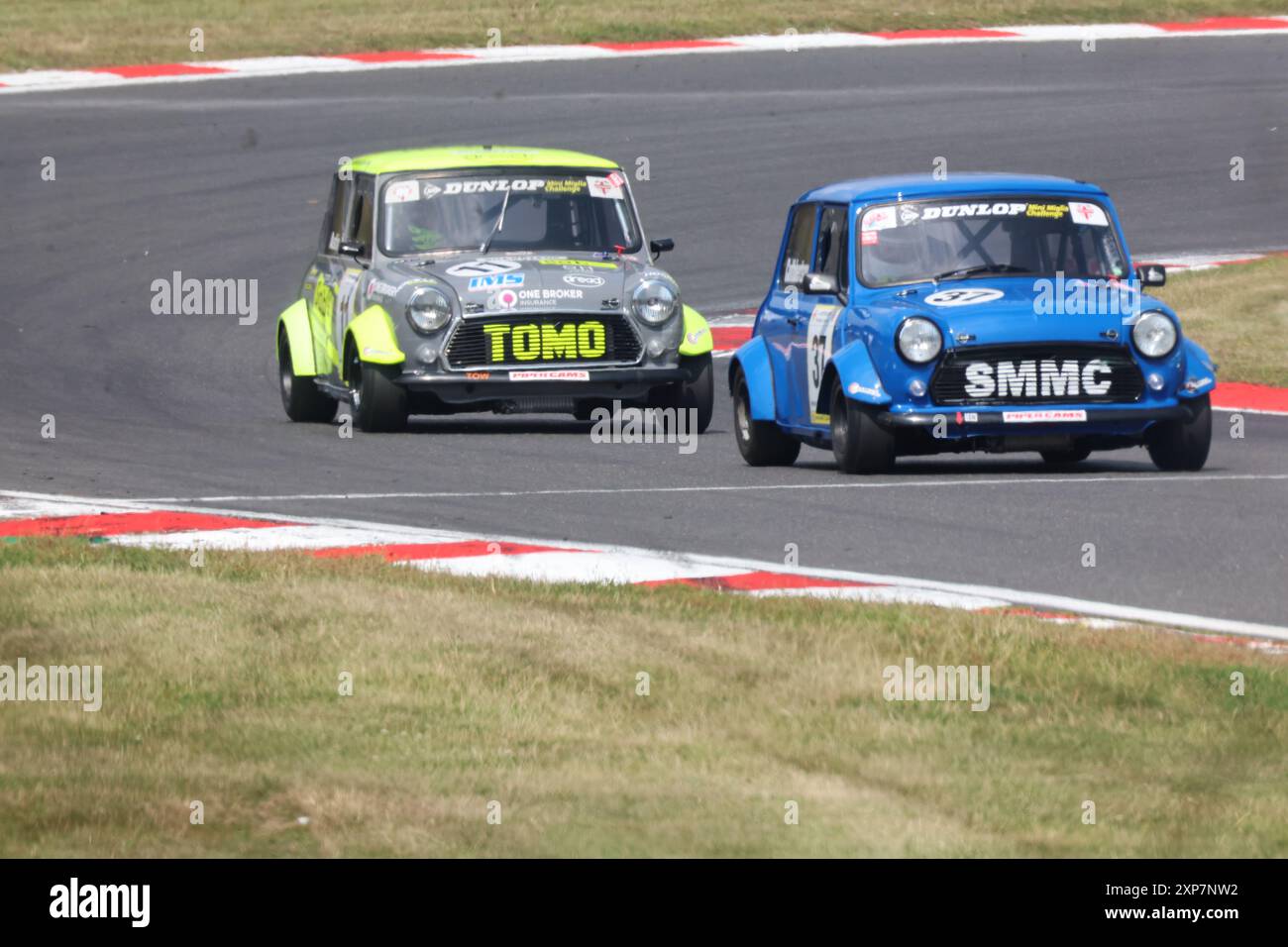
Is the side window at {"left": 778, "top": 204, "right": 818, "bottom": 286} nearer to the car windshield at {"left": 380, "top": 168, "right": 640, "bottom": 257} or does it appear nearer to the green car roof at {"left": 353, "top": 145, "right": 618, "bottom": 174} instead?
the car windshield at {"left": 380, "top": 168, "right": 640, "bottom": 257}

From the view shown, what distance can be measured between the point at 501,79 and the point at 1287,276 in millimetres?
12022

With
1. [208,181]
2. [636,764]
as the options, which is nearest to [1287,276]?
[208,181]

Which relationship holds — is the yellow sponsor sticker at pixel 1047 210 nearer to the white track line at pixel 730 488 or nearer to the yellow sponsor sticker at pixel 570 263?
the white track line at pixel 730 488

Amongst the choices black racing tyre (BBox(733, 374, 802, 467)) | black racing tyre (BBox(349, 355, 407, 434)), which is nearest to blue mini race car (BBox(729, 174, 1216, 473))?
black racing tyre (BBox(733, 374, 802, 467))

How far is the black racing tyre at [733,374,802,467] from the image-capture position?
567 inches

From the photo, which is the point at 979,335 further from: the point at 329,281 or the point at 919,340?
the point at 329,281

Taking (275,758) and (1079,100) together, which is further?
(1079,100)

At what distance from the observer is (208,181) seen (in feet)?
90.4

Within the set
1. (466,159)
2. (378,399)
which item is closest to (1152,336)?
(378,399)

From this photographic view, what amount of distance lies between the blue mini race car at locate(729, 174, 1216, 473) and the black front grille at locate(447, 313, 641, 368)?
194 centimetres

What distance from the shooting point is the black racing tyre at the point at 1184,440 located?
13.2 metres

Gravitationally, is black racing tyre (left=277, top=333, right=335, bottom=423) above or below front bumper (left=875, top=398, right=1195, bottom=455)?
below
